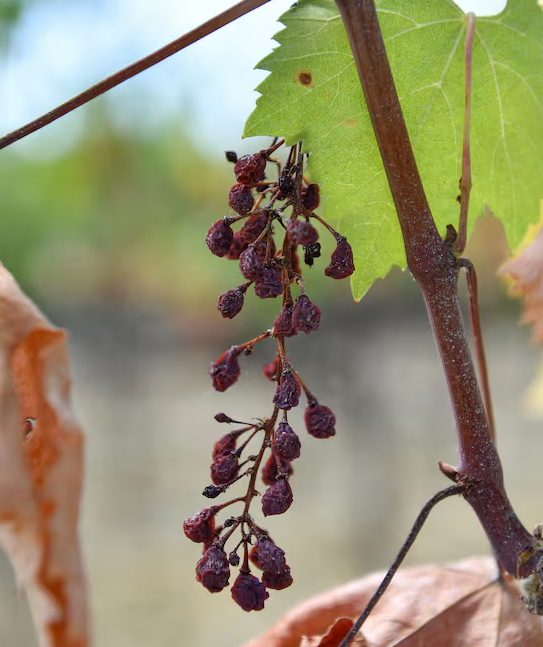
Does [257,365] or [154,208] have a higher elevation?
[154,208]

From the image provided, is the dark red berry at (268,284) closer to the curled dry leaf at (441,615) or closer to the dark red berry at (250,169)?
the dark red berry at (250,169)

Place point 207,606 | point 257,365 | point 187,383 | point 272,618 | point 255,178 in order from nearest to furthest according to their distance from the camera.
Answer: point 255,178
point 272,618
point 207,606
point 257,365
point 187,383

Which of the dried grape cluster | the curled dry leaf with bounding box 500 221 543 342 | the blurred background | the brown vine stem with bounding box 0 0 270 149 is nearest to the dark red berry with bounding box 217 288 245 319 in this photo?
the dried grape cluster

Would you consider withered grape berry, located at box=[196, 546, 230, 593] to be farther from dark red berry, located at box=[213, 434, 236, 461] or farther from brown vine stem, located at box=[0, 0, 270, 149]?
brown vine stem, located at box=[0, 0, 270, 149]

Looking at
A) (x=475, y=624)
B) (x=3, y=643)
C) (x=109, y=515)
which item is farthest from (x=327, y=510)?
(x=475, y=624)

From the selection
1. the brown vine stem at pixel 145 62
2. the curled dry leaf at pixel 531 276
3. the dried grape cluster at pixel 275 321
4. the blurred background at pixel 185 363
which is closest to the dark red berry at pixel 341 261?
the dried grape cluster at pixel 275 321

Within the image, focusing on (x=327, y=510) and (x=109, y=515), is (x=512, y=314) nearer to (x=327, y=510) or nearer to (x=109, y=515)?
(x=327, y=510)
